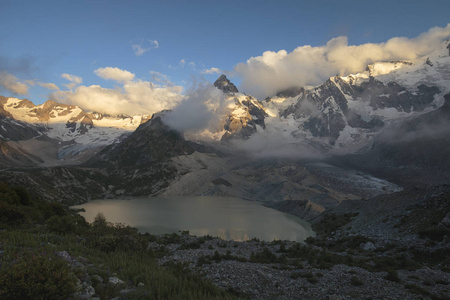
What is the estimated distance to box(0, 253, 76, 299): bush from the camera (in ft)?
28.1

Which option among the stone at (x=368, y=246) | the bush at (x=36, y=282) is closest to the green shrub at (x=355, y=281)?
the bush at (x=36, y=282)

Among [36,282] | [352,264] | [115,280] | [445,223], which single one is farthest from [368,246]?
[36,282]

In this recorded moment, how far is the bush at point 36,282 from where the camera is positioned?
855 cm

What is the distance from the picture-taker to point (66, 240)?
63.4ft

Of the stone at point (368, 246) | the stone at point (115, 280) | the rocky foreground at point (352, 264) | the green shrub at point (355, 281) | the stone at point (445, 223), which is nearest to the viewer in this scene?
the stone at point (115, 280)

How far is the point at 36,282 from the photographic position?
8.89 metres

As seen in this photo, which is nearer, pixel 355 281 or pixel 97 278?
pixel 97 278

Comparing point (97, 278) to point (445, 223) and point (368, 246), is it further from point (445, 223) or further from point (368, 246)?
point (445, 223)

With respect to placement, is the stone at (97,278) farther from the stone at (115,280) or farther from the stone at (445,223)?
the stone at (445,223)

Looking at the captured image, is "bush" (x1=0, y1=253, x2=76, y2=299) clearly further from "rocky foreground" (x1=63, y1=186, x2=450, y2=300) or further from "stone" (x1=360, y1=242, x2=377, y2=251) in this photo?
"stone" (x1=360, y1=242, x2=377, y2=251)

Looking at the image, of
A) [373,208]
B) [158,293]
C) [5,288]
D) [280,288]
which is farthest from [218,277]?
[373,208]

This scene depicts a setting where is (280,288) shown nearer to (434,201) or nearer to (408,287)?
(408,287)

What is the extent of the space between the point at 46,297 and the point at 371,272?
21443 millimetres

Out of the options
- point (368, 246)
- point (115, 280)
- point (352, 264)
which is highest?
point (115, 280)
